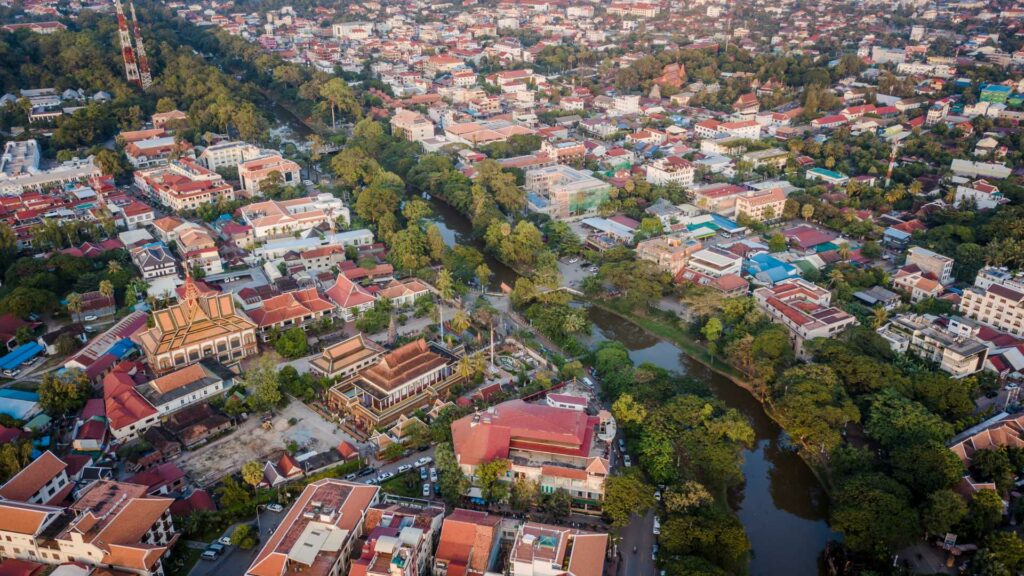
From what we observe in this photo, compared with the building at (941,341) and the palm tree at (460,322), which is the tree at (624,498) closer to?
the palm tree at (460,322)

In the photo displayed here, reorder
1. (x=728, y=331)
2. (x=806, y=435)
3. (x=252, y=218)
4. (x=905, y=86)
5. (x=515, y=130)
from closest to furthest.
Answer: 1. (x=806, y=435)
2. (x=728, y=331)
3. (x=252, y=218)
4. (x=515, y=130)
5. (x=905, y=86)

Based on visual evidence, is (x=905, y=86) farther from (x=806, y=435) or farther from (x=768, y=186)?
(x=806, y=435)

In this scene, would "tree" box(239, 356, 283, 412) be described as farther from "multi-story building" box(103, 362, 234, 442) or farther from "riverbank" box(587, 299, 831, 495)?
"riverbank" box(587, 299, 831, 495)

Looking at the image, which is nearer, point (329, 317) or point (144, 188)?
point (329, 317)

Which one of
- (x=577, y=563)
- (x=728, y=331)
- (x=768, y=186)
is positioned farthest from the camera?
(x=768, y=186)

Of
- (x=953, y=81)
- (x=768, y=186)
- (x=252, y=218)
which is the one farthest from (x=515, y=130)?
(x=953, y=81)

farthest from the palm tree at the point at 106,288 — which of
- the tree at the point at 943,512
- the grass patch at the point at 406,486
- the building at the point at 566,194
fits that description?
the tree at the point at 943,512

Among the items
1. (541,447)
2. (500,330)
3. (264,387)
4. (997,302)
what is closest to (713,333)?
(500,330)

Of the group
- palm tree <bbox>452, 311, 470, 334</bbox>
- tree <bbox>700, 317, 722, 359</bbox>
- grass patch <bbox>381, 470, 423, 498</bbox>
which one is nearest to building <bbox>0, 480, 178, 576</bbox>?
grass patch <bbox>381, 470, 423, 498</bbox>
